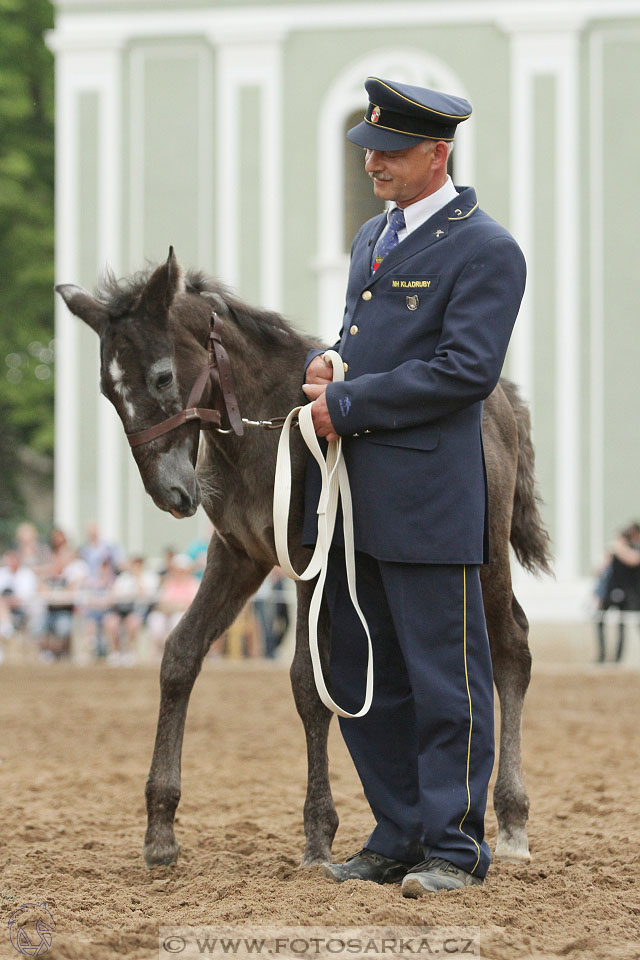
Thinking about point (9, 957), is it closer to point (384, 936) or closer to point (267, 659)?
point (384, 936)

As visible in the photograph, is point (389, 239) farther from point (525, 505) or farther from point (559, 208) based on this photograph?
point (559, 208)

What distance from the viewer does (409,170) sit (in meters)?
4.54

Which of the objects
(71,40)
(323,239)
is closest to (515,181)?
(323,239)

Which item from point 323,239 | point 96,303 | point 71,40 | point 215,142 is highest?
point 71,40

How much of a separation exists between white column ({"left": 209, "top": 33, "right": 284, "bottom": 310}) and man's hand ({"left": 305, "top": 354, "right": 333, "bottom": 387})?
15.0 meters

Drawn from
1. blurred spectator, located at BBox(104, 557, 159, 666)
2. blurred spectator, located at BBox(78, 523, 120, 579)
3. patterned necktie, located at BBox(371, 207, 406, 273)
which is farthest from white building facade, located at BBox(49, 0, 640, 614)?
patterned necktie, located at BBox(371, 207, 406, 273)

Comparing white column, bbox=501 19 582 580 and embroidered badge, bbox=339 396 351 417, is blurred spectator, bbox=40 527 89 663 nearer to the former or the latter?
white column, bbox=501 19 582 580

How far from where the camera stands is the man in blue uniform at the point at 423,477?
441 centimetres

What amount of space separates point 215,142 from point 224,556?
603 inches

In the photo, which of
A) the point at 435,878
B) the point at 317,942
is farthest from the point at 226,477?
the point at 317,942

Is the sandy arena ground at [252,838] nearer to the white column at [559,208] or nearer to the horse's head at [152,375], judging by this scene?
the horse's head at [152,375]

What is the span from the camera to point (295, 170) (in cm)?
1975

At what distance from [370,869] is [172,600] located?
37.8 feet

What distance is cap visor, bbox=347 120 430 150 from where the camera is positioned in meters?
4.48
